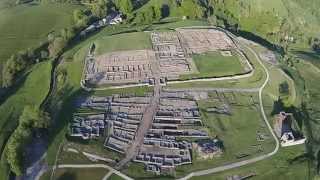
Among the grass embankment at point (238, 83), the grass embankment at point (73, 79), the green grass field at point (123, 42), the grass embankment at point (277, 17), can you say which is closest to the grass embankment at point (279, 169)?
the grass embankment at point (238, 83)

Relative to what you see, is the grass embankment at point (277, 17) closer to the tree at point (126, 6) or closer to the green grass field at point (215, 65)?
the green grass field at point (215, 65)

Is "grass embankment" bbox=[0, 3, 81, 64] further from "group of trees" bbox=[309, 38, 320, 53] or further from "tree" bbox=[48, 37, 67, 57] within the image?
"group of trees" bbox=[309, 38, 320, 53]

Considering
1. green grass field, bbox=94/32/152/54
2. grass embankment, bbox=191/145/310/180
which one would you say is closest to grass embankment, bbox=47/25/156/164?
green grass field, bbox=94/32/152/54

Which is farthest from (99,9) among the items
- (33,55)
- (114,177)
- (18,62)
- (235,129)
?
(114,177)

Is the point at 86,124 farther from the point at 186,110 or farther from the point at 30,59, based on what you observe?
the point at 30,59

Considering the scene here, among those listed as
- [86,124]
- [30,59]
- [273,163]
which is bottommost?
[273,163]

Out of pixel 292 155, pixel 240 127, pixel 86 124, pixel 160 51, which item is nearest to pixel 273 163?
pixel 292 155
